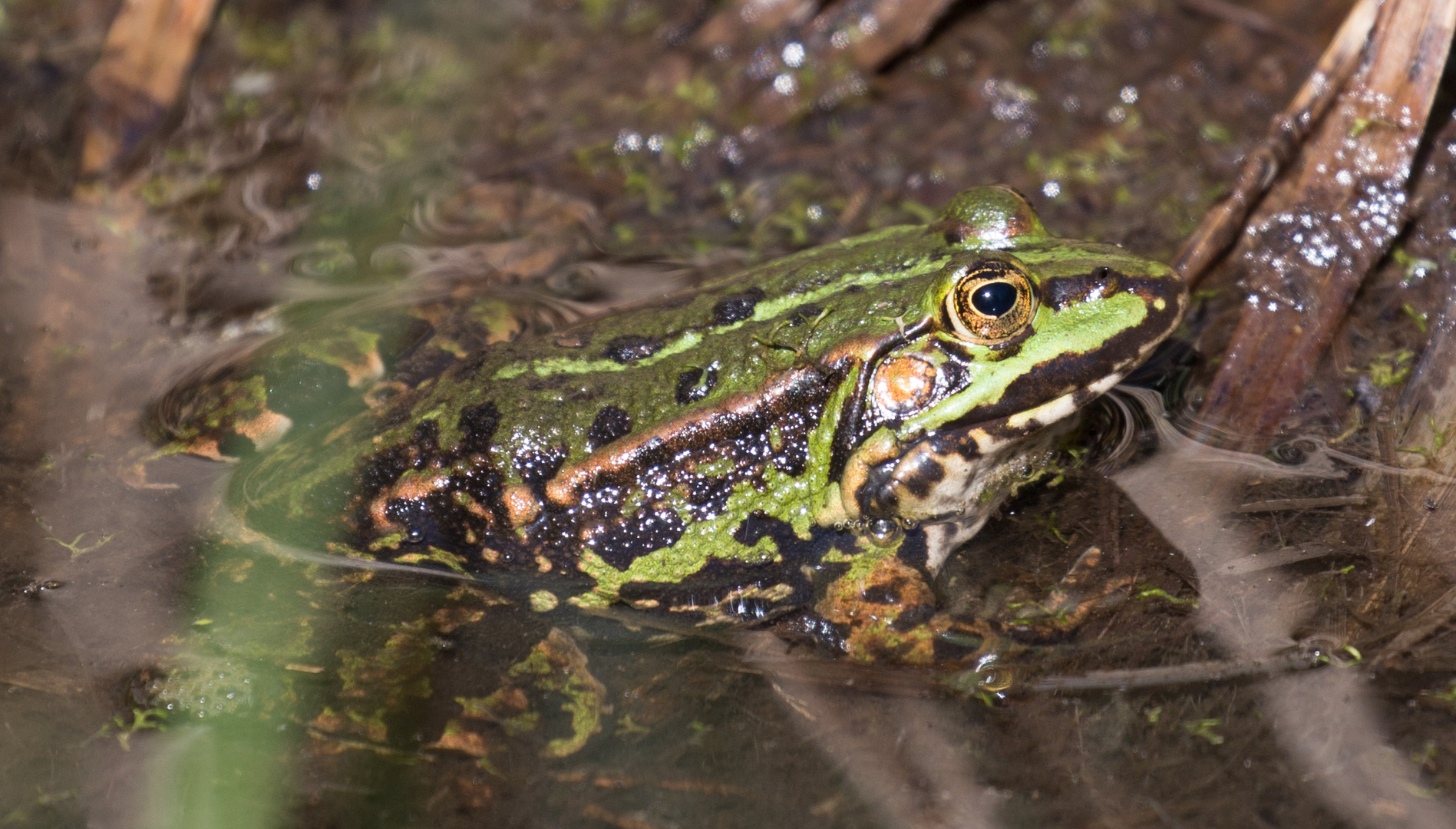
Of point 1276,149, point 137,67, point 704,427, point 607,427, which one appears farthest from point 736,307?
point 137,67

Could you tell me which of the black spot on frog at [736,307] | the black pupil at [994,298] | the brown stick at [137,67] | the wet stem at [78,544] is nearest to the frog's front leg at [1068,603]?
the black pupil at [994,298]

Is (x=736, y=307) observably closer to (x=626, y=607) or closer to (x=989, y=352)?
(x=989, y=352)

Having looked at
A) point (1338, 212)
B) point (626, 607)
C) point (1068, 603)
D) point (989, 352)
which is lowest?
point (626, 607)

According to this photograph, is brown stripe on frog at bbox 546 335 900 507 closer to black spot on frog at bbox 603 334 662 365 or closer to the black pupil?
black spot on frog at bbox 603 334 662 365

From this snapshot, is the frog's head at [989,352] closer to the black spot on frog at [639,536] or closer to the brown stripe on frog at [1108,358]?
the brown stripe on frog at [1108,358]

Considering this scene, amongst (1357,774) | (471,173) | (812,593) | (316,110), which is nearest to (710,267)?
(471,173)

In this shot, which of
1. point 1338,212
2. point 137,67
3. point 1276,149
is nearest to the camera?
point 1338,212

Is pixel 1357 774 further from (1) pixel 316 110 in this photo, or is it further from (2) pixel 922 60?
(1) pixel 316 110
